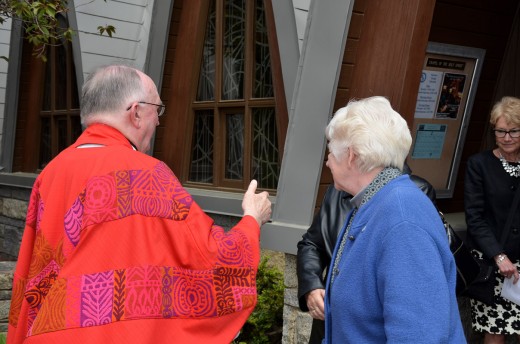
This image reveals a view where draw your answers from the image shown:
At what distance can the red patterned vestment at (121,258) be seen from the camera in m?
2.28

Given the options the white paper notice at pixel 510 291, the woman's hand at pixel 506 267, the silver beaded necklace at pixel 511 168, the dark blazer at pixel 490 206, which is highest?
the silver beaded necklace at pixel 511 168

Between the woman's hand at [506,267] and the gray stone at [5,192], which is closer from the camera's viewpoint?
the woman's hand at [506,267]

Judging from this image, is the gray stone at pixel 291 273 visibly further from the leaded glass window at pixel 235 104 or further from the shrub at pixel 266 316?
the leaded glass window at pixel 235 104

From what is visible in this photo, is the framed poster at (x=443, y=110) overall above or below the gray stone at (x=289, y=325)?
above

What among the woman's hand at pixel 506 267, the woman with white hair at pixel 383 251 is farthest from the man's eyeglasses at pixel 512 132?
the woman with white hair at pixel 383 251

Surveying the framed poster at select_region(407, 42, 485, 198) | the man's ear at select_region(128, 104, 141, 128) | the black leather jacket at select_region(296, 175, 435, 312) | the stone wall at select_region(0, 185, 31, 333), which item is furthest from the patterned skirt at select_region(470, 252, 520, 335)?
the stone wall at select_region(0, 185, 31, 333)

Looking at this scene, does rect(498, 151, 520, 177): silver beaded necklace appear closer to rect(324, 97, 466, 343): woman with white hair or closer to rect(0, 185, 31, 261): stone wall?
rect(324, 97, 466, 343): woman with white hair

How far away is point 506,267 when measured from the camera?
4.01 meters

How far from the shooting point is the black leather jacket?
125 inches

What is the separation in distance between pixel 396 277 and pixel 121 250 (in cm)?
100

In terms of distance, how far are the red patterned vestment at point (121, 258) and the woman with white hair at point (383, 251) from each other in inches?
20.4

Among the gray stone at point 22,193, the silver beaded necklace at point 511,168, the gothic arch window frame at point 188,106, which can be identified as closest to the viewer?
the silver beaded necklace at point 511,168

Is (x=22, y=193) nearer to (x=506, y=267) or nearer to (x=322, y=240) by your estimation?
(x=322, y=240)

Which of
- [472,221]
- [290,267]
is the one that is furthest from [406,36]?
[290,267]
